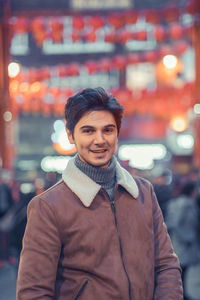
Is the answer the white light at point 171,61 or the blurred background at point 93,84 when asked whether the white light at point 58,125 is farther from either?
the white light at point 171,61

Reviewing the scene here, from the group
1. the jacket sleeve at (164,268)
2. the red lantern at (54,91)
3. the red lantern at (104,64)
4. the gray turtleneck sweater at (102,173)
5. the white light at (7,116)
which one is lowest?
the jacket sleeve at (164,268)

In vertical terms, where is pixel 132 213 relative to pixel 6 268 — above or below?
above

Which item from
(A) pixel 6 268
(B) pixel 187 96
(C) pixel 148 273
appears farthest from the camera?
(B) pixel 187 96

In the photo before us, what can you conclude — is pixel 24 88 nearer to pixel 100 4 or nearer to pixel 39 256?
pixel 100 4

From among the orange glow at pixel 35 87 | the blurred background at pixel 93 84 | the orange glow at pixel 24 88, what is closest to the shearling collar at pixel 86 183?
the blurred background at pixel 93 84

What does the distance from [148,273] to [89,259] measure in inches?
11.4

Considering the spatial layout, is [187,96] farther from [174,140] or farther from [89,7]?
[89,7]

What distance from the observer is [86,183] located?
214cm

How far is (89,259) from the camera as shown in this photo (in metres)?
1.99

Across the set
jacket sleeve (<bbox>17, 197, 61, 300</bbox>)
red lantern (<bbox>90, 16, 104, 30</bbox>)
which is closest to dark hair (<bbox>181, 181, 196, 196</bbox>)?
jacket sleeve (<bbox>17, 197, 61, 300</bbox>)

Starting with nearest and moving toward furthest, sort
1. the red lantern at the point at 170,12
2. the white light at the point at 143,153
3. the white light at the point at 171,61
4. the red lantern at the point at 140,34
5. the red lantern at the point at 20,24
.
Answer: the red lantern at the point at 170,12, the red lantern at the point at 20,24, the red lantern at the point at 140,34, the white light at the point at 171,61, the white light at the point at 143,153

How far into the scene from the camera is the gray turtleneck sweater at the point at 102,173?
2.18 meters

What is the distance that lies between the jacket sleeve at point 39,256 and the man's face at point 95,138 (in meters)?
0.31

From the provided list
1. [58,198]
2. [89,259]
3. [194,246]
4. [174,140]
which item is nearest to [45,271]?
[89,259]
